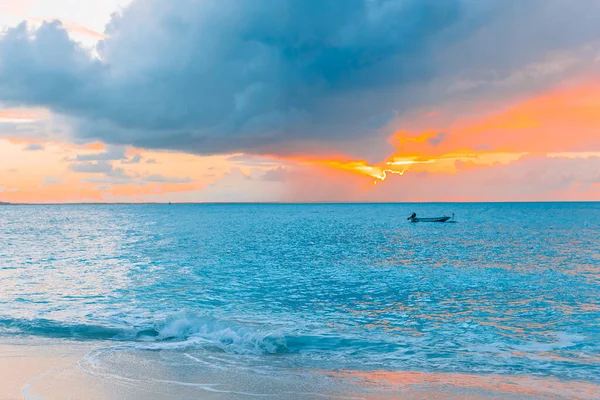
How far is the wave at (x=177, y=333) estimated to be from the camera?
1573cm

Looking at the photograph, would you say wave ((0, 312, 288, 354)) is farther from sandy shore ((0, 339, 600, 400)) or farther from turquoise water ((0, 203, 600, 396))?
sandy shore ((0, 339, 600, 400))

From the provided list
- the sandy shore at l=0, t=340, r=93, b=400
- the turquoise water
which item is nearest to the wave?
the turquoise water

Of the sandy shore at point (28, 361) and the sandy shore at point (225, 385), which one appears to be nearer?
the sandy shore at point (225, 385)

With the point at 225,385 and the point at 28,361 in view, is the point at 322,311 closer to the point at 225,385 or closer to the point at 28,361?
the point at 225,385

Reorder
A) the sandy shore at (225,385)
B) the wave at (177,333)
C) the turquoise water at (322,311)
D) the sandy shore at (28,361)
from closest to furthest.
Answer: the sandy shore at (225,385) < the sandy shore at (28,361) < the turquoise water at (322,311) < the wave at (177,333)

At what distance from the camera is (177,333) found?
1722 cm

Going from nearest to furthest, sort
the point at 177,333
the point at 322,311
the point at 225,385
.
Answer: the point at 225,385 < the point at 177,333 < the point at 322,311

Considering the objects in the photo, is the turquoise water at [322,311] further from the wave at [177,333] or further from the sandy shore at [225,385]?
the sandy shore at [225,385]

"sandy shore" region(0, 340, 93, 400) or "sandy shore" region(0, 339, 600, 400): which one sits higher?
"sandy shore" region(0, 339, 600, 400)

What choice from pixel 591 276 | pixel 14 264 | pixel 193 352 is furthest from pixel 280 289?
pixel 14 264

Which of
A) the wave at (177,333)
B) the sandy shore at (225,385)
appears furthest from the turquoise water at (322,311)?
the sandy shore at (225,385)

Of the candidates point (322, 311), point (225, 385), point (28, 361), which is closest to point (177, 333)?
point (28, 361)

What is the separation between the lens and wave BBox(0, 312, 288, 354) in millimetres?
15734

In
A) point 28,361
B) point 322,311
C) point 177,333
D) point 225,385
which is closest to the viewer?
point 225,385
